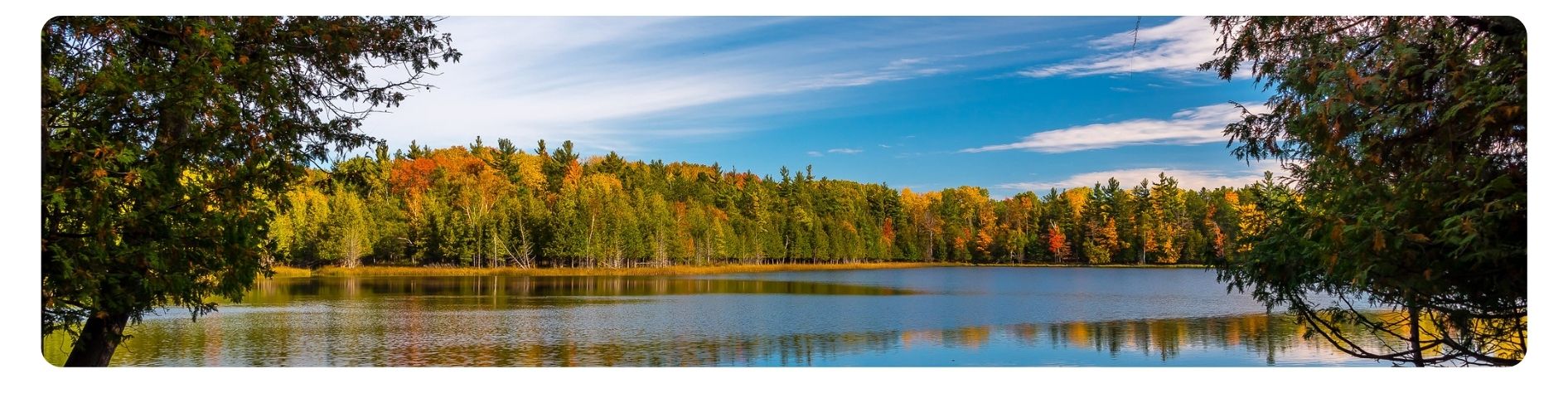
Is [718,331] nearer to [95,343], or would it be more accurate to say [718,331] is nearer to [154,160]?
[95,343]

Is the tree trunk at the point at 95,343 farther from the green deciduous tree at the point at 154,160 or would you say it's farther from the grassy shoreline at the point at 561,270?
the grassy shoreline at the point at 561,270

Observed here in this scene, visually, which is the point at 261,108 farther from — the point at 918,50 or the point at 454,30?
the point at 918,50

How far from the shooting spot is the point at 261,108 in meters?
5.90

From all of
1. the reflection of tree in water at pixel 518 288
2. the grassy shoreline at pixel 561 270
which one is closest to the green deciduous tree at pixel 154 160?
the reflection of tree in water at pixel 518 288

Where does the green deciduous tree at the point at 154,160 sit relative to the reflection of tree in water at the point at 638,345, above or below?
above

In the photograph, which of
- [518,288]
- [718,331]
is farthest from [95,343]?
[518,288]

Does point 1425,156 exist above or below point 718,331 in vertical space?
above

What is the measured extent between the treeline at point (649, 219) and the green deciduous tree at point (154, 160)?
19066 mm

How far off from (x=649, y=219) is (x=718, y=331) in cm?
2689

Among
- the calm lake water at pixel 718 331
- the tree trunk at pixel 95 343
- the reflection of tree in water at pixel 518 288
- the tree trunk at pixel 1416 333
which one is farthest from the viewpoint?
the reflection of tree in water at pixel 518 288

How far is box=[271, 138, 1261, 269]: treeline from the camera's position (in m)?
33.2

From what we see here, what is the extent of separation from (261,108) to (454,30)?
2768mm

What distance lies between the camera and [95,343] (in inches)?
231

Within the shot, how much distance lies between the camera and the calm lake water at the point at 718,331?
434 inches
